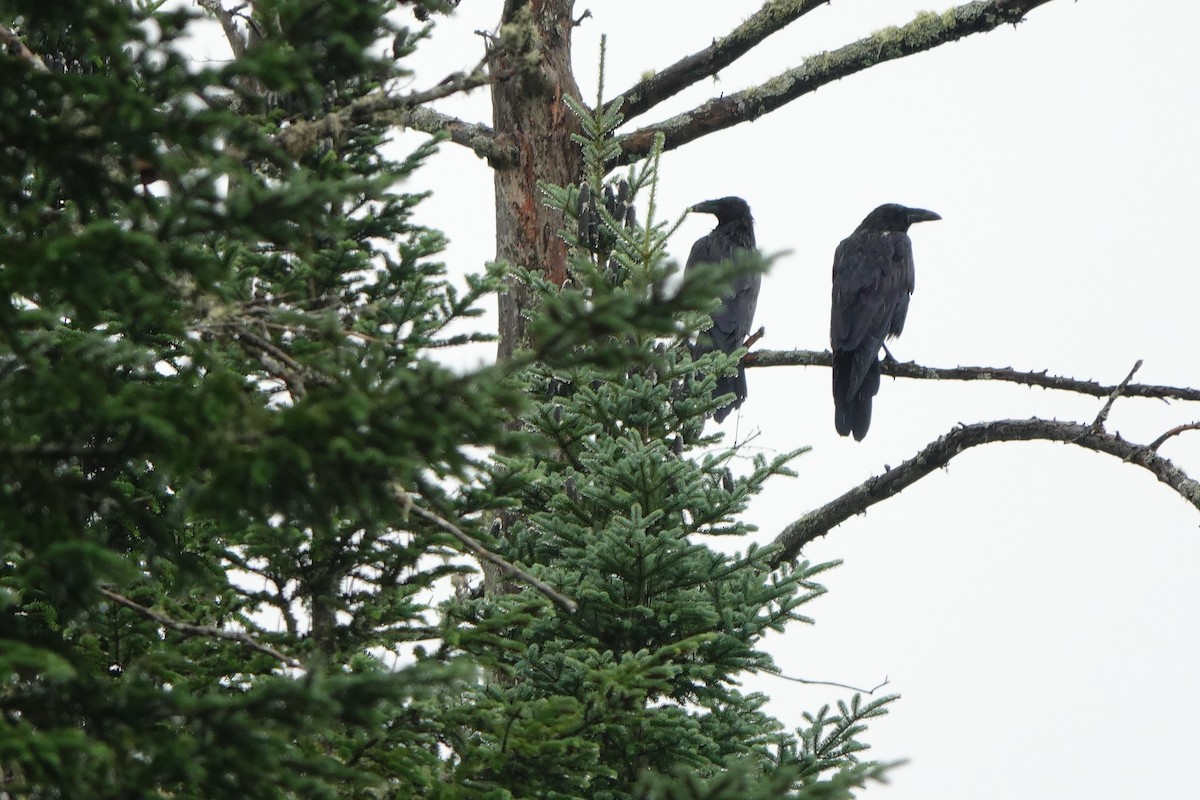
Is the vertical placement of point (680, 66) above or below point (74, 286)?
above

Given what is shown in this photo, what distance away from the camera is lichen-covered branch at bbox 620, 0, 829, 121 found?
795 cm

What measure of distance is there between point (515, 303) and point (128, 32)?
14.7 feet

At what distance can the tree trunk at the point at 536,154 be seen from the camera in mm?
7621

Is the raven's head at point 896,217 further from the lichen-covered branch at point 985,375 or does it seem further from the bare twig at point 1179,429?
the bare twig at point 1179,429

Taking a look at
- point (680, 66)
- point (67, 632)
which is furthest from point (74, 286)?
point (680, 66)

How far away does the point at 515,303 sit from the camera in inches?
299

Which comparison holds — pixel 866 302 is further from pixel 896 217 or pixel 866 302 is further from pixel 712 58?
pixel 712 58

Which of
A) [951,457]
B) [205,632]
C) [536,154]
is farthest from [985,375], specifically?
[205,632]

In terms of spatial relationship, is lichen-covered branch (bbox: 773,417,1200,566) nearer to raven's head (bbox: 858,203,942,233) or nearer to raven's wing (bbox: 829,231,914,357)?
raven's wing (bbox: 829,231,914,357)

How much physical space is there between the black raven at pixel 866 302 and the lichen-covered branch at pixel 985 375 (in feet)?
4.02

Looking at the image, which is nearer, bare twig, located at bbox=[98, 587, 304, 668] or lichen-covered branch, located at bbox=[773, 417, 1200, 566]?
bare twig, located at bbox=[98, 587, 304, 668]

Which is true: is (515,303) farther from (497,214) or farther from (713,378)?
(713,378)

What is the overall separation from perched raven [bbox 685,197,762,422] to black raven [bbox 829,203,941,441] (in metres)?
0.70

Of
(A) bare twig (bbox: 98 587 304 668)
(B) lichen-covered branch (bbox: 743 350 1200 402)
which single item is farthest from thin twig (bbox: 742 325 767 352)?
(A) bare twig (bbox: 98 587 304 668)
